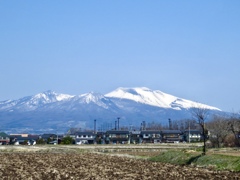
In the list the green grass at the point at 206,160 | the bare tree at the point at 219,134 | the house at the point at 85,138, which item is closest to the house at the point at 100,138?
the house at the point at 85,138

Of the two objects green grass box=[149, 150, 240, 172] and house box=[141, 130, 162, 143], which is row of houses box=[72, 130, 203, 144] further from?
green grass box=[149, 150, 240, 172]

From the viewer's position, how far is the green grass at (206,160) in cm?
3090

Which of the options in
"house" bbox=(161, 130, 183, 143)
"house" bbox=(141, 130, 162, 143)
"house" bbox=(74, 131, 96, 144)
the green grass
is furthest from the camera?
"house" bbox=(74, 131, 96, 144)

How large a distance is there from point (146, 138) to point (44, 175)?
11431cm

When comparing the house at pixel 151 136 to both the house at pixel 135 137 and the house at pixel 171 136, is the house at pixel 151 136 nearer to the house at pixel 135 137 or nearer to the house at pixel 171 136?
the house at pixel 135 137

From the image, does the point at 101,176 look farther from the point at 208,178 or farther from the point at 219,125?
the point at 219,125

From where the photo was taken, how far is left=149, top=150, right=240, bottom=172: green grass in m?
30.9

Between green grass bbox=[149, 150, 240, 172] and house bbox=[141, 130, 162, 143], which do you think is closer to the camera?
green grass bbox=[149, 150, 240, 172]

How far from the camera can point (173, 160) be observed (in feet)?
131

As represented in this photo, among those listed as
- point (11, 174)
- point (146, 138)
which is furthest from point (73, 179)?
point (146, 138)

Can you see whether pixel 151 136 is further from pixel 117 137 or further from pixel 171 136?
pixel 117 137

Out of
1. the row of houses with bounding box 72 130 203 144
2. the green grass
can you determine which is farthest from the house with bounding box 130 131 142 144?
the green grass

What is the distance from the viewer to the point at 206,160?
35000mm

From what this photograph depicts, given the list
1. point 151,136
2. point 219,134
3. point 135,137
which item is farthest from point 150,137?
point 219,134
